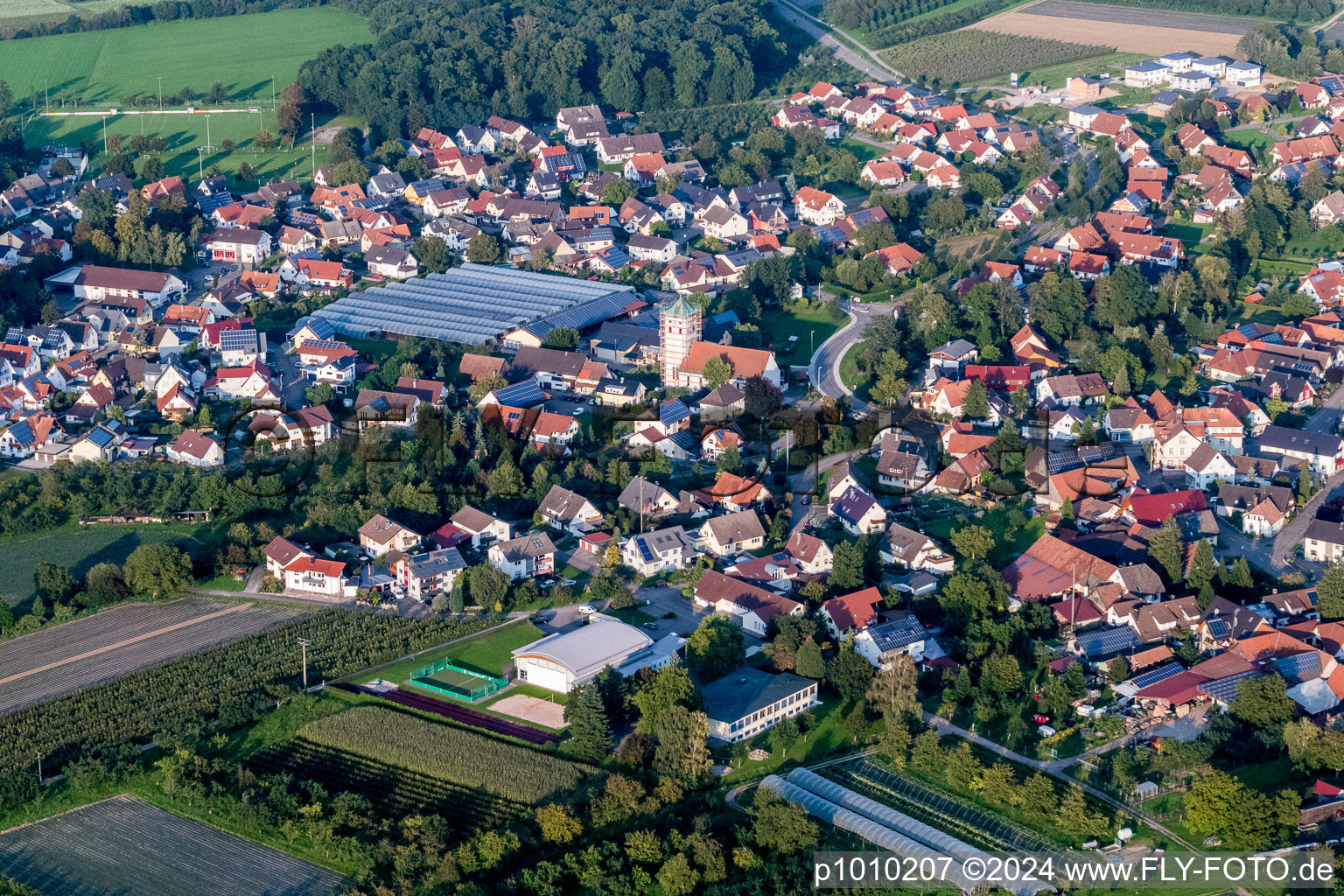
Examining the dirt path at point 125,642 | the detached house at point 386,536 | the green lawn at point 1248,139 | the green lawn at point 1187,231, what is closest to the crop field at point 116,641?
the dirt path at point 125,642

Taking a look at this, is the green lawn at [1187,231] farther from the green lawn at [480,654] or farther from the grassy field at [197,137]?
the grassy field at [197,137]

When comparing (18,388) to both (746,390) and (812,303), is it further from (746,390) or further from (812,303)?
(812,303)

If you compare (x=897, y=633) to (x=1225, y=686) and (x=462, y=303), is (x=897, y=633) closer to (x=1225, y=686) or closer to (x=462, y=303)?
(x=1225, y=686)

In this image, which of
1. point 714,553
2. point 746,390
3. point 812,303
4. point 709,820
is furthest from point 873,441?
point 709,820

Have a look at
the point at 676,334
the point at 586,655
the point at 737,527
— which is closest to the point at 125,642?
the point at 586,655

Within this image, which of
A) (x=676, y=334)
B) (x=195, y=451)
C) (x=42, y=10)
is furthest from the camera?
(x=42, y=10)

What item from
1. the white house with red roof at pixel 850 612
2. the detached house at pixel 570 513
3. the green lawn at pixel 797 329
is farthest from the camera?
the green lawn at pixel 797 329

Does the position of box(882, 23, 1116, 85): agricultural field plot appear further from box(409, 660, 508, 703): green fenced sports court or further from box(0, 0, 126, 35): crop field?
box(409, 660, 508, 703): green fenced sports court
